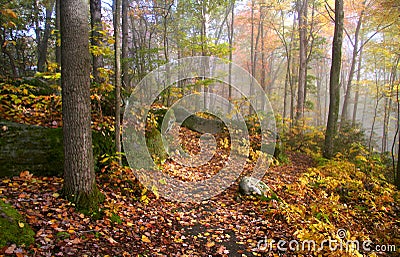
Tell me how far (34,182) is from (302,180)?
20.5 ft

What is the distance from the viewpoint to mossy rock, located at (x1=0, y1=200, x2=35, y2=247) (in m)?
2.79

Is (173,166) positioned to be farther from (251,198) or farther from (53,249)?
(53,249)

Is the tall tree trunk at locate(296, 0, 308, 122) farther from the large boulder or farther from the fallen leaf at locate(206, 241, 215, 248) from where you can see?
the large boulder

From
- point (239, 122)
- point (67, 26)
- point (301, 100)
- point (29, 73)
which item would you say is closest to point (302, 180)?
point (239, 122)

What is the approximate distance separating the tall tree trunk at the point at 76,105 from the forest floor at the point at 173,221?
1.01ft

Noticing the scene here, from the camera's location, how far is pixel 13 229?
2.91 metres

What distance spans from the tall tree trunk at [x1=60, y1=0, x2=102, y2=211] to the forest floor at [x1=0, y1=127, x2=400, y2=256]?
0.31m

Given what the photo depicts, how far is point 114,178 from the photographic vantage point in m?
5.29

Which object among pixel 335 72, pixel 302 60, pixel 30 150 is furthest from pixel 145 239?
pixel 302 60

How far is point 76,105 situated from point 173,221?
2.72 m

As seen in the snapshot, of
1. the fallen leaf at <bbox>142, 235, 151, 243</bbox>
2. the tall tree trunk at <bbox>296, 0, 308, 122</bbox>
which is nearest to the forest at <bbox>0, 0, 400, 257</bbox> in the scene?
the fallen leaf at <bbox>142, 235, 151, 243</bbox>

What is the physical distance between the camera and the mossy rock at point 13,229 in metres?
2.79

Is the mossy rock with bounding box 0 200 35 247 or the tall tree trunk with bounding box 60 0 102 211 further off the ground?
the tall tree trunk with bounding box 60 0 102 211
